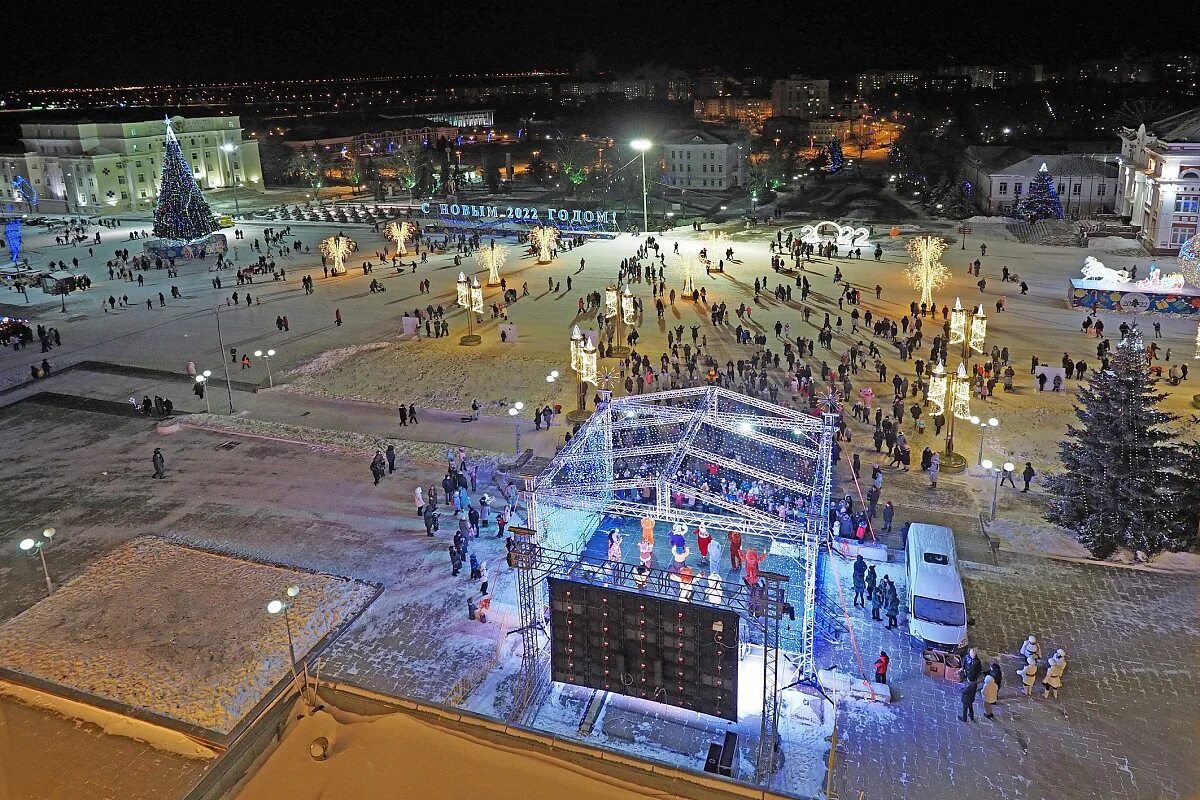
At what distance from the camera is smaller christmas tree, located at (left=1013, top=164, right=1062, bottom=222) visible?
49500 mm

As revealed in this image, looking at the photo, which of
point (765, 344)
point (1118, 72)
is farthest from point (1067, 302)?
point (1118, 72)

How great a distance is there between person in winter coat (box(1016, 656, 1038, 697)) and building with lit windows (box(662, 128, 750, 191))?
62.2m

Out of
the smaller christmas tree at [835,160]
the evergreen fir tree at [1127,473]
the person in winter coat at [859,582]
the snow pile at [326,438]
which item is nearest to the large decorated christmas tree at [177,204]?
the snow pile at [326,438]

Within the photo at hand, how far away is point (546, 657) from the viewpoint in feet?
42.5

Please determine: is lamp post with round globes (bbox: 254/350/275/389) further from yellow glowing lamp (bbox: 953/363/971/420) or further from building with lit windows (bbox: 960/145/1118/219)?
building with lit windows (bbox: 960/145/1118/219)

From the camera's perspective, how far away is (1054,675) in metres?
11.9

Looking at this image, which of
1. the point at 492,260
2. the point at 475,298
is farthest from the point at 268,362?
the point at 492,260

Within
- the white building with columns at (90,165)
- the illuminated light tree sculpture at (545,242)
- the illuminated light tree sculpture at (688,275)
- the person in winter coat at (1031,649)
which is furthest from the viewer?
the white building with columns at (90,165)

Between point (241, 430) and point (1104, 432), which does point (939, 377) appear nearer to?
point (1104, 432)

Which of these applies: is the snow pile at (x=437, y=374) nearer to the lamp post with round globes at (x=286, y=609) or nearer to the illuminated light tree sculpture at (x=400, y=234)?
the lamp post with round globes at (x=286, y=609)

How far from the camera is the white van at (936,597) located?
42.4 ft

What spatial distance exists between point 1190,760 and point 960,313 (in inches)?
553

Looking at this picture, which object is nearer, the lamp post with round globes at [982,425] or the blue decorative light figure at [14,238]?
the lamp post with round globes at [982,425]

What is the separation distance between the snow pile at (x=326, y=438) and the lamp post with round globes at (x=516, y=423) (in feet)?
1.87
